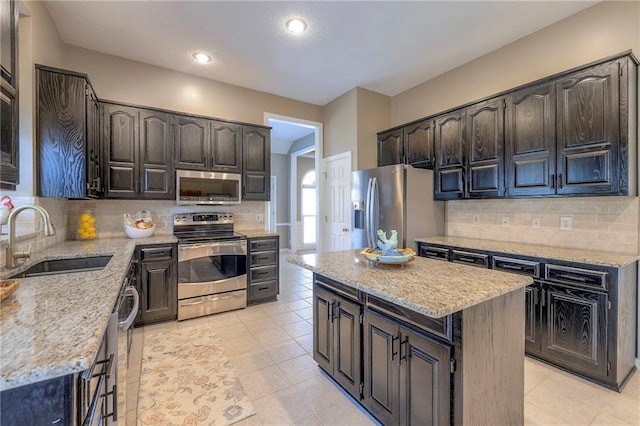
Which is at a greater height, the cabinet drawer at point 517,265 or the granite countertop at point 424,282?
the granite countertop at point 424,282

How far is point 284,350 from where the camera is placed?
2.67 m

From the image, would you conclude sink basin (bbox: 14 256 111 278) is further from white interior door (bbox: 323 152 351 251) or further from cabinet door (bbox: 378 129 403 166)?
cabinet door (bbox: 378 129 403 166)

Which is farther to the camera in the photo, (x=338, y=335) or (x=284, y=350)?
(x=284, y=350)

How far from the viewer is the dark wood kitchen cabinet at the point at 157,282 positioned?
306cm

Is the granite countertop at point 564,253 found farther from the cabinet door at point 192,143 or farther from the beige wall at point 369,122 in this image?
the cabinet door at point 192,143

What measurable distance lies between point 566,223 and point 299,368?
288 centimetres

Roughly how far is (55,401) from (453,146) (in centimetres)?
379

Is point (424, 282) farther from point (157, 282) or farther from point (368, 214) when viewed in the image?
point (157, 282)

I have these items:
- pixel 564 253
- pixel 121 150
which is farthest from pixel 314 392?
pixel 121 150

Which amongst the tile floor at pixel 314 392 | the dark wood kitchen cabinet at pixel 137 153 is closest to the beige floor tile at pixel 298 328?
the tile floor at pixel 314 392

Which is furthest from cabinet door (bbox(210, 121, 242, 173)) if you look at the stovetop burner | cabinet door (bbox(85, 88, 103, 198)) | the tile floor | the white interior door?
the tile floor

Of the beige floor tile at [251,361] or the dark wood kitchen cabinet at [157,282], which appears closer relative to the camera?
the beige floor tile at [251,361]

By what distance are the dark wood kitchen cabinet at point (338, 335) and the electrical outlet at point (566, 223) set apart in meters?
2.40

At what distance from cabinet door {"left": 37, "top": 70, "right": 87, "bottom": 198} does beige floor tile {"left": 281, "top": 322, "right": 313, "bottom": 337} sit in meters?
2.40
